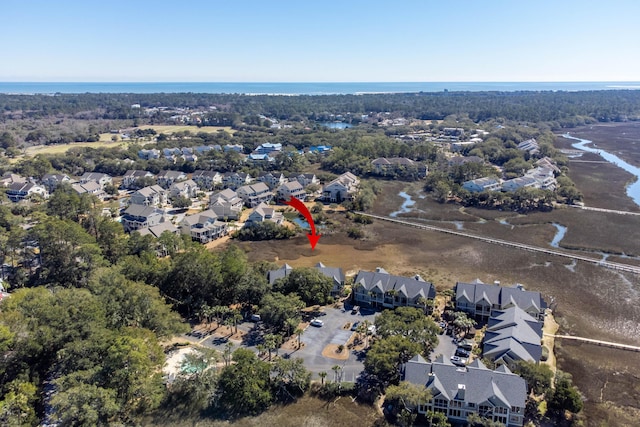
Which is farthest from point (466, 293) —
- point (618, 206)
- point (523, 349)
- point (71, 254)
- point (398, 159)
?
point (398, 159)

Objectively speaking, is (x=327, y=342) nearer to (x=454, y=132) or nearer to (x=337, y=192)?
(x=337, y=192)

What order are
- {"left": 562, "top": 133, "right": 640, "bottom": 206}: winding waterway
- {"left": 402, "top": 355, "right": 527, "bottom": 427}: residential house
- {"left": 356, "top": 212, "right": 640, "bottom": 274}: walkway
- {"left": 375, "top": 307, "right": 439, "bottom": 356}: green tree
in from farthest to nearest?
{"left": 562, "top": 133, "right": 640, "bottom": 206}: winding waterway < {"left": 356, "top": 212, "right": 640, "bottom": 274}: walkway < {"left": 375, "top": 307, "right": 439, "bottom": 356}: green tree < {"left": 402, "top": 355, "right": 527, "bottom": 427}: residential house

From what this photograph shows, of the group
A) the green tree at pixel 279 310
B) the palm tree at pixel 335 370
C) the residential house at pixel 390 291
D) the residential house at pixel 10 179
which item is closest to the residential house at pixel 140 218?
the residential house at pixel 10 179

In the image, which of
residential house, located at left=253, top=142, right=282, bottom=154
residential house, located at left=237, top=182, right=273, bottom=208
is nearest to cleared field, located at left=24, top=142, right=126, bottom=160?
residential house, located at left=253, top=142, right=282, bottom=154

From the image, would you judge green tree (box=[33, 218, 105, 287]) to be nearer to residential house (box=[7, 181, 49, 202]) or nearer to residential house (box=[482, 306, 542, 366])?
residential house (box=[482, 306, 542, 366])

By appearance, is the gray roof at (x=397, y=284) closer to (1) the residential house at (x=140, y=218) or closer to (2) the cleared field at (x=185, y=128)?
(1) the residential house at (x=140, y=218)

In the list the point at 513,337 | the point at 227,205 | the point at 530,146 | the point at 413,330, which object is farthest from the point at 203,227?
the point at 530,146
